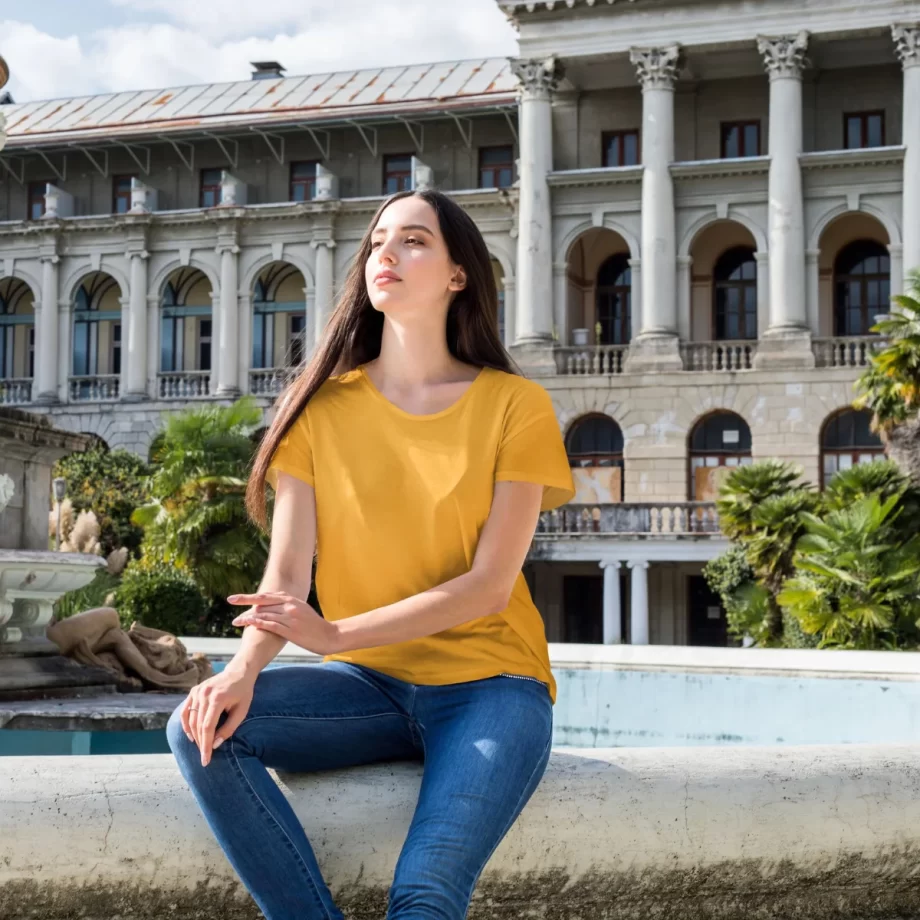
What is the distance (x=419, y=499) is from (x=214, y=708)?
0.67 meters

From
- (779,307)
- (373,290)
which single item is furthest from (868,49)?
(373,290)

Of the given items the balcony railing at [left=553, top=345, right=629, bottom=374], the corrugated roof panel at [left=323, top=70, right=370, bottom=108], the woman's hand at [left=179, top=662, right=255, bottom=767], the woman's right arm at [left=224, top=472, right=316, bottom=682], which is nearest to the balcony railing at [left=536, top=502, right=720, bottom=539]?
the balcony railing at [left=553, top=345, right=629, bottom=374]

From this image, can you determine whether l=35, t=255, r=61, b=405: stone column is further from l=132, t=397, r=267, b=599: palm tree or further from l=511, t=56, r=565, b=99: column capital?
l=132, t=397, r=267, b=599: palm tree

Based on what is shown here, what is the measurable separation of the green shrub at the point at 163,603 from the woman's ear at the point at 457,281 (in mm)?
15603

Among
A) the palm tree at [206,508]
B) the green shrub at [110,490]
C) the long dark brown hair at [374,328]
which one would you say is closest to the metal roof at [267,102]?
the green shrub at [110,490]

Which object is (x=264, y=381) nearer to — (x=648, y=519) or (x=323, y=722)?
(x=648, y=519)

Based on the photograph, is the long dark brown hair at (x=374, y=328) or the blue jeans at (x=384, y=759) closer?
the blue jeans at (x=384, y=759)

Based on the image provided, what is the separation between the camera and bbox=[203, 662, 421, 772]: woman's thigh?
2.86 metres

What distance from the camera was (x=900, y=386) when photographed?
1838 centimetres

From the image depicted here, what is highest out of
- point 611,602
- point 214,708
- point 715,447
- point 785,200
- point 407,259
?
point 785,200

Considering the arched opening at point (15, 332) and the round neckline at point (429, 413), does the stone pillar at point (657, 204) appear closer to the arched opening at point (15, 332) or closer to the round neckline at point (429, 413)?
the arched opening at point (15, 332)

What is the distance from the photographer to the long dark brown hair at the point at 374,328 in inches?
131

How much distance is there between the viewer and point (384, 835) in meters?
2.84

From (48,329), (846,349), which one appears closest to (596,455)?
(846,349)
